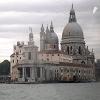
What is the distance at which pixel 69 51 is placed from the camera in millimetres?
88875

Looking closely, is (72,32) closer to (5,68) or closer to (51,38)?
(51,38)

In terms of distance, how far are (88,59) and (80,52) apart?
193 cm

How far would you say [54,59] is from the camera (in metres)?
78.5

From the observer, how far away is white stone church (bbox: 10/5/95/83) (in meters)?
70.4

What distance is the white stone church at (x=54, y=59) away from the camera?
231ft

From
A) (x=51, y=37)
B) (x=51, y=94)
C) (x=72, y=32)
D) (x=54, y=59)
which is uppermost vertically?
(x=72, y=32)

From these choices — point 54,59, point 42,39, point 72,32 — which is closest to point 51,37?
point 42,39

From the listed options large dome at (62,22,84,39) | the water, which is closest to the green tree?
large dome at (62,22,84,39)

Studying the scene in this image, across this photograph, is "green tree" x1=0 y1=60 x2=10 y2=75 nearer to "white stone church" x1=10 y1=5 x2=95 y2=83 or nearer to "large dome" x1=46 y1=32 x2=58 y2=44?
"white stone church" x1=10 y1=5 x2=95 y2=83

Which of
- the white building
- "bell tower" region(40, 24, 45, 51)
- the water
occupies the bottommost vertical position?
the water

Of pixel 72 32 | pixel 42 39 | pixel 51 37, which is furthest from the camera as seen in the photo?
pixel 51 37

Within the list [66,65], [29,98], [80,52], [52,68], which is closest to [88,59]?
[80,52]

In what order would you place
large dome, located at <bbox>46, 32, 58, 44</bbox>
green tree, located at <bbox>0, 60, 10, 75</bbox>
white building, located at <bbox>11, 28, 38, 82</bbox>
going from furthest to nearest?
1. large dome, located at <bbox>46, 32, 58, 44</bbox>
2. green tree, located at <bbox>0, 60, 10, 75</bbox>
3. white building, located at <bbox>11, 28, 38, 82</bbox>

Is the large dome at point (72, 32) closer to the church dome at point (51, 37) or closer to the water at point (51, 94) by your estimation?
the church dome at point (51, 37)
